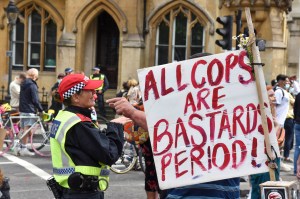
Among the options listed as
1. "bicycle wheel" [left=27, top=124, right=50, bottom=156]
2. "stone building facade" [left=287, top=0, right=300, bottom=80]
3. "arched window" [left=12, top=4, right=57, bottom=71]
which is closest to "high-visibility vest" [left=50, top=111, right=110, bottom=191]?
"bicycle wheel" [left=27, top=124, right=50, bottom=156]

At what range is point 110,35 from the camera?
1101 inches

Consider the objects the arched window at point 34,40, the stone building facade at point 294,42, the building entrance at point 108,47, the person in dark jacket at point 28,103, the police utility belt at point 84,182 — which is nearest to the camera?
the police utility belt at point 84,182

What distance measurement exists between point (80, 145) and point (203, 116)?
100 centimetres

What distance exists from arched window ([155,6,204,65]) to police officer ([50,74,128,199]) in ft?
67.1

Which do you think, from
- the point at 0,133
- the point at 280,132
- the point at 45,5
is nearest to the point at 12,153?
the point at 280,132

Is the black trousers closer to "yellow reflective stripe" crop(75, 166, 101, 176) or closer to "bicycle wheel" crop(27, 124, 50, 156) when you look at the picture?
"yellow reflective stripe" crop(75, 166, 101, 176)

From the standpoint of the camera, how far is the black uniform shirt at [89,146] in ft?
18.3

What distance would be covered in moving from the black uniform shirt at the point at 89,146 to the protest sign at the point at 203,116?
0.68m

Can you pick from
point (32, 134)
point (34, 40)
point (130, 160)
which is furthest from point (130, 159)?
point (34, 40)

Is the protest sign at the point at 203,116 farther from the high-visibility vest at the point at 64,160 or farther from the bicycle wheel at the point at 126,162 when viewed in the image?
the bicycle wheel at the point at 126,162

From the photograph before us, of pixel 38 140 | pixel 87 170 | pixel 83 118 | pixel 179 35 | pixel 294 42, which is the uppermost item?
pixel 179 35

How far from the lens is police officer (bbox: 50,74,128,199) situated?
221 inches

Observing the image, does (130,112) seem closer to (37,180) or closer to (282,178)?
(37,180)

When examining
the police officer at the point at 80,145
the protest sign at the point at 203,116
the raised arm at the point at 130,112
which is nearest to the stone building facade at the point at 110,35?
the police officer at the point at 80,145
